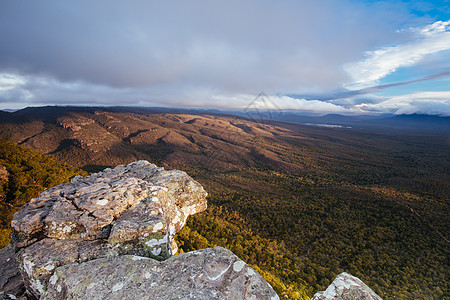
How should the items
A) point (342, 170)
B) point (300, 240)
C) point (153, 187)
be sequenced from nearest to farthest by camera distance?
point (153, 187), point (300, 240), point (342, 170)

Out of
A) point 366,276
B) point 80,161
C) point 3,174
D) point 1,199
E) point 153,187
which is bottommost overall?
point 80,161

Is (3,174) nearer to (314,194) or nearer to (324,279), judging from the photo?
(324,279)

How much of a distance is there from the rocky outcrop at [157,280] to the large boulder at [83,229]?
2.76 ft

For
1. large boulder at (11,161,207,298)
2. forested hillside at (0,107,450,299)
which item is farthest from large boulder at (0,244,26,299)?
forested hillside at (0,107,450,299)

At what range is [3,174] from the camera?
29.8 m

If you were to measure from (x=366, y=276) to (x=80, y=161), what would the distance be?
646 feet

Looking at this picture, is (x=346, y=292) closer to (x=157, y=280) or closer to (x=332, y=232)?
(x=157, y=280)

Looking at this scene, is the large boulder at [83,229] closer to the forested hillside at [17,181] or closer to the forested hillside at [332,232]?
the forested hillside at [17,181]

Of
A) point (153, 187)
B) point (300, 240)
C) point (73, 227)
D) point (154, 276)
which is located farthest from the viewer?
point (300, 240)

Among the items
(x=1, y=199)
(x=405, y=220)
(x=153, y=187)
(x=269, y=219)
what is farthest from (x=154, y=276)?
(x=405, y=220)

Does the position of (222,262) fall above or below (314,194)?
above

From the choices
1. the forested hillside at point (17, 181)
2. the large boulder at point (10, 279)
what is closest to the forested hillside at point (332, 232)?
the large boulder at point (10, 279)

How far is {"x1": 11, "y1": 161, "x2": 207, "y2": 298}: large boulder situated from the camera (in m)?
8.79

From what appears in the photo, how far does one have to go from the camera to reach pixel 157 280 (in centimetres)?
777
